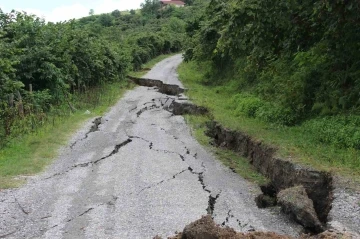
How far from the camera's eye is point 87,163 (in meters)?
9.59

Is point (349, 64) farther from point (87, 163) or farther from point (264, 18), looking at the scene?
point (87, 163)

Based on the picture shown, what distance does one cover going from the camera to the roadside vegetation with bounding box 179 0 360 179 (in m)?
8.30

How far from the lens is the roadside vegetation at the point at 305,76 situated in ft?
27.2

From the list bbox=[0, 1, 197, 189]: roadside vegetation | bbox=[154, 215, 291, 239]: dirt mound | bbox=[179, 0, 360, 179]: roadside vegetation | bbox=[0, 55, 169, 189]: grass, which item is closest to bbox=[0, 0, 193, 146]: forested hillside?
bbox=[0, 1, 197, 189]: roadside vegetation

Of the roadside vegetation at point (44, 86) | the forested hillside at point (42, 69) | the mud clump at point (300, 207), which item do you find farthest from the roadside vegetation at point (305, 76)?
the forested hillside at point (42, 69)

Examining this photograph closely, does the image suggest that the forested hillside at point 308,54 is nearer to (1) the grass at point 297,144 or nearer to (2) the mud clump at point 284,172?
(1) the grass at point 297,144

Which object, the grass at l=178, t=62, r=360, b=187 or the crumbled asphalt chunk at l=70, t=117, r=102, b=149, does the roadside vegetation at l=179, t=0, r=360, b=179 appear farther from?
the crumbled asphalt chunk at l=70, t=117, r=102, b=149

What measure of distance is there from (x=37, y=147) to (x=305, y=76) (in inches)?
302

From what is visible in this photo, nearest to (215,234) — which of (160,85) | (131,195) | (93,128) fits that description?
(131,195)

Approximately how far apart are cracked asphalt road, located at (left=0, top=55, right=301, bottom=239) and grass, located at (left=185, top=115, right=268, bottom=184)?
261mm

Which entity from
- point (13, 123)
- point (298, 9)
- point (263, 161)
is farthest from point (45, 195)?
point (298, 9)

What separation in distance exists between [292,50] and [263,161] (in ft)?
11.7

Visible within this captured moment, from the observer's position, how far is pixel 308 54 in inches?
500

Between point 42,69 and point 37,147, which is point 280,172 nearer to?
point 37,147
